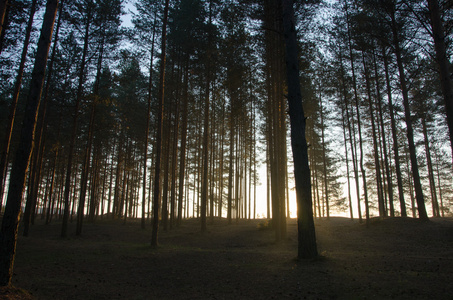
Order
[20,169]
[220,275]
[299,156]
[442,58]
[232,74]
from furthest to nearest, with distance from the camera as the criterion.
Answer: [232,74] < [442,58] < [299,156] < [220,275] < [20,169]

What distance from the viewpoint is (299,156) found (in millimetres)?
7945

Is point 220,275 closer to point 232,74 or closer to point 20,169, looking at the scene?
point 20,169

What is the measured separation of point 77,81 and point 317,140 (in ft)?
77.3

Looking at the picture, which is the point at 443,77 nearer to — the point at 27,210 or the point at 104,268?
the point at 104,268

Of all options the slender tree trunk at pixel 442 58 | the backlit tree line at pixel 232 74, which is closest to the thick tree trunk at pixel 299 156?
the backlit tree line at pixel 232 74

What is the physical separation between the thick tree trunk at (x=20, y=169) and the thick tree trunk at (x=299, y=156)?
6652mm

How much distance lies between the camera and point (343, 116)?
2352cm

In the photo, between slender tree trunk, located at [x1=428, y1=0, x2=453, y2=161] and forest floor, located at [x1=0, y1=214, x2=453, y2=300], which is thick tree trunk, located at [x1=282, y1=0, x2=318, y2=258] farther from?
slender tree trunk, located at [x1=428, y1=0, x2=453, y2=161]

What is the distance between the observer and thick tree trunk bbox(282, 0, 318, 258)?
296 inches

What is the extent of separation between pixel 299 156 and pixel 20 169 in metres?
6.94

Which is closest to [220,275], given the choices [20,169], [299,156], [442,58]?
Answer: [299,156]

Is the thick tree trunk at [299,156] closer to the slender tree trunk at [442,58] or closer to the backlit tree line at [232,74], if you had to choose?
the backlit tree line at [232,74]

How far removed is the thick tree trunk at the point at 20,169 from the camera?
498 centimetres

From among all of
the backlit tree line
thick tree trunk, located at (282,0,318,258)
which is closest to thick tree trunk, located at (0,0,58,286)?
the backlit tree line
